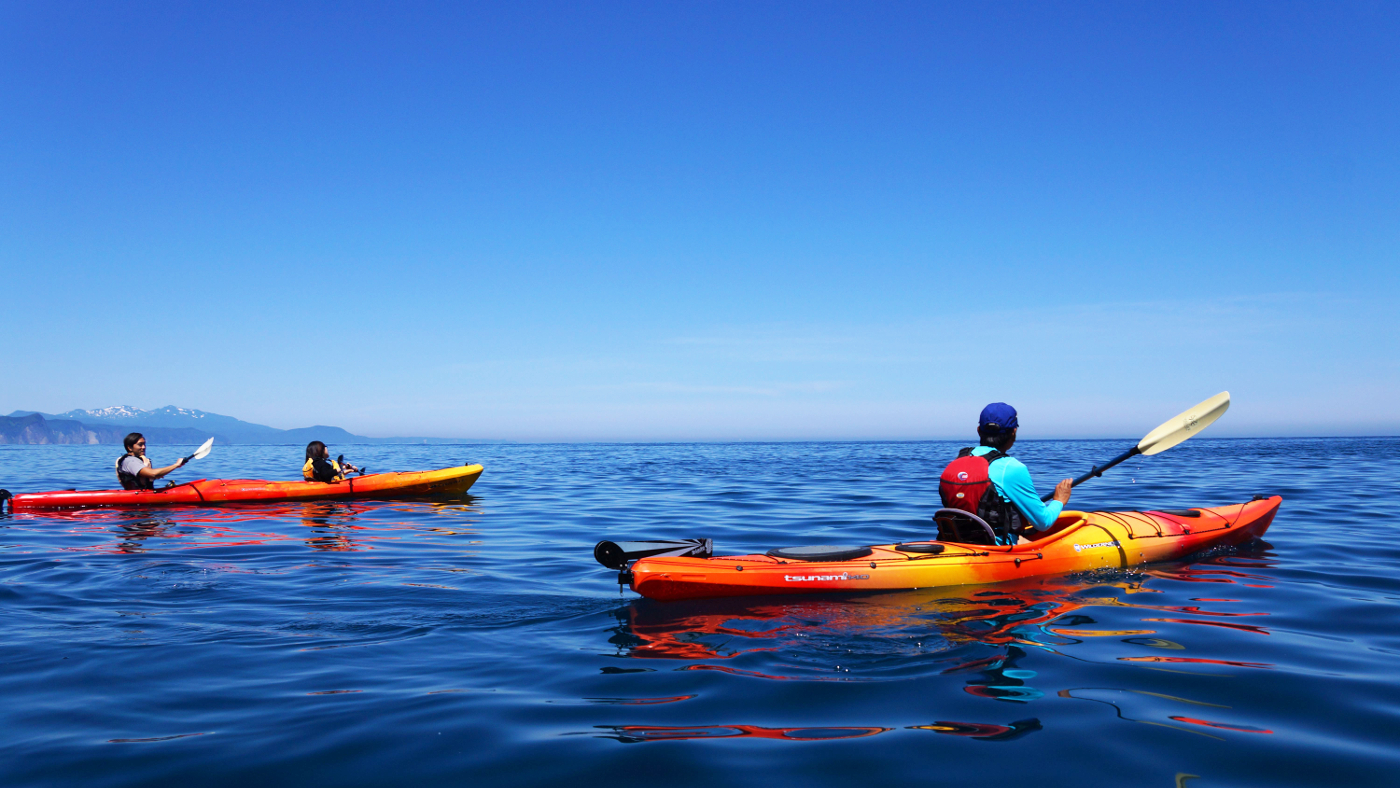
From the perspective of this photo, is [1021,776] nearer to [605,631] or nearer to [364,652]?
[605,631]

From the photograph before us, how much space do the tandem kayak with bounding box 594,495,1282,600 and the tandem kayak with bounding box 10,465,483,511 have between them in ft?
37.9

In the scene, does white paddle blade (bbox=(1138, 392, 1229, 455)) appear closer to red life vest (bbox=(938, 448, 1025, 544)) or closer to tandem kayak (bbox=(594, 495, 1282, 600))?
tandem kayak (bbox=(594, 495, 1282, 600))

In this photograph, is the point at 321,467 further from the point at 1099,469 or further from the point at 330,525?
the point at 1099,469

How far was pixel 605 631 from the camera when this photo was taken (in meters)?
5.71

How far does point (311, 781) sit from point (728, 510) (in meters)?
11.7

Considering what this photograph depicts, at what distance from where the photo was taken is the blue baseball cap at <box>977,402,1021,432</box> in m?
6.98

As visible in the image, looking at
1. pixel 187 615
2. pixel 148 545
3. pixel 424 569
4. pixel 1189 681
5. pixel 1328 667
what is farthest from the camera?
pixel 148 545

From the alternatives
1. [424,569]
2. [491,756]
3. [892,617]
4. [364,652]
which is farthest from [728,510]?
[491,756]

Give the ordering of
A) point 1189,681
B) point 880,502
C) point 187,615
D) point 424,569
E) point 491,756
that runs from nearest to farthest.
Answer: point 491,756, point 1189,681, point 187,615, point 424,569, point 880,502

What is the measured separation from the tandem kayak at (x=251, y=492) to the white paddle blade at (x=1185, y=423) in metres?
13.4

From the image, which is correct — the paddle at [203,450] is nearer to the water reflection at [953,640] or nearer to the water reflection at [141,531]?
the water reflection at [141,531]

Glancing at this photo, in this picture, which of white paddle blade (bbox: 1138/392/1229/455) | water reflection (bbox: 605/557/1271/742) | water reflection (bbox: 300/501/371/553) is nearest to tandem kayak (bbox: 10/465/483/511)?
water reflection (bbox: 300/501/371/553)

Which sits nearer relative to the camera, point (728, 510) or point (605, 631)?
point (605, 631)

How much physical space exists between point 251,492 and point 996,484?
45.8 ft
